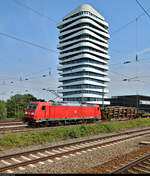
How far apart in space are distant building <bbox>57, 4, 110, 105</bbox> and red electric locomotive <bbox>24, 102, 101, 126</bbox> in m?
56.7

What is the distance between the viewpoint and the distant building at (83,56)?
8944 cm

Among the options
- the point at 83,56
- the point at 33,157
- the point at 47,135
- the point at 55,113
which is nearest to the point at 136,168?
the point at 33,157

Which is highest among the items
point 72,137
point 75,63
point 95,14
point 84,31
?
point 95,14

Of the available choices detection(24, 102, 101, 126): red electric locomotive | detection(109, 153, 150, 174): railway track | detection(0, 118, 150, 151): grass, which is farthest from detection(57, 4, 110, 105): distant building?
detection(109, 153, 150, 174): railway track

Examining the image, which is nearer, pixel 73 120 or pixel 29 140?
pixel 29 140

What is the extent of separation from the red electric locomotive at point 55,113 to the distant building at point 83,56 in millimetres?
56737

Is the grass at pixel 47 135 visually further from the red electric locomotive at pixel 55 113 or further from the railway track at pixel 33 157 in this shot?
the red electric locomotive at pixel 55 113

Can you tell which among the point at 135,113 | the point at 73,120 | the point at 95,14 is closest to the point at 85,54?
the point at 95,14

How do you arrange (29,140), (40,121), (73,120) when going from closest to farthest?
(29,140)
(40,121)
(73,120)

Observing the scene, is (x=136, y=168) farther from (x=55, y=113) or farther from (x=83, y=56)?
(x=83, y=56)

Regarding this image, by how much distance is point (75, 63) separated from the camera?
310 ft

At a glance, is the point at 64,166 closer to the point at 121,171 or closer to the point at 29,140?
the point at 121,171

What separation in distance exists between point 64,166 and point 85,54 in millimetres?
84860

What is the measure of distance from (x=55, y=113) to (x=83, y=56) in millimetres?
69552
